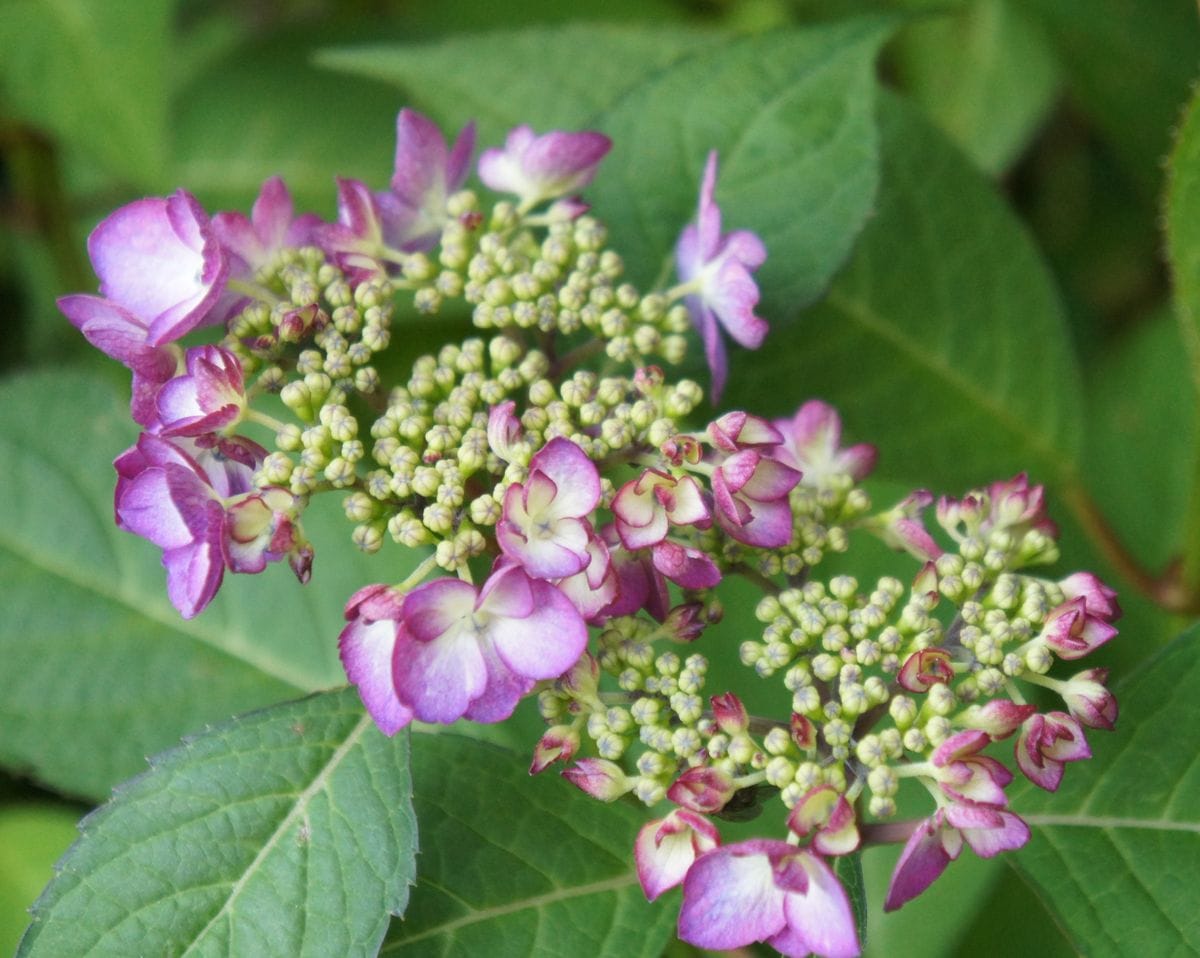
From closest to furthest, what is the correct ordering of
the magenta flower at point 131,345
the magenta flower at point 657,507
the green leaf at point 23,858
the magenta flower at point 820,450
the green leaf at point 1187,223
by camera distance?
the magenta flower at point 657,507 < the magenta flower at point 131,345 < the magenta flower at point 820,450 < the green leaf at point 1187,223 < the green leaf at point 23,858

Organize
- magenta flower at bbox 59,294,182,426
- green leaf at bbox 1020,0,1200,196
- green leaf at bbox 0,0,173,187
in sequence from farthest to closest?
1. green leaf at bbox 1020,0,1200,196
2. green leaf at bbox 0,0,173,187
3. magenta flower at bbox 59,294,182,426

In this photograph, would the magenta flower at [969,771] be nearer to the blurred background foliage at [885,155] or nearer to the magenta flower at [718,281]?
the magenta flower at [718,281]

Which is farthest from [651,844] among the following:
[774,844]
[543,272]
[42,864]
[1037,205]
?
[1037,205]

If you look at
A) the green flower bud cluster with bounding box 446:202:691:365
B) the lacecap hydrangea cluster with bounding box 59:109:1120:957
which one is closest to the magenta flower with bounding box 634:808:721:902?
the lacecap hydrangea cluster with bounding box 59:109:1120:957

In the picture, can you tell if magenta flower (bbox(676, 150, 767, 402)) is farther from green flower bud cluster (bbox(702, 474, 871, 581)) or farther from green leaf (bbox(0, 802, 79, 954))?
green leaf (bbox(0, 802, 79, 954))

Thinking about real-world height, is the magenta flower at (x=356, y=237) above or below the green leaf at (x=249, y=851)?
above

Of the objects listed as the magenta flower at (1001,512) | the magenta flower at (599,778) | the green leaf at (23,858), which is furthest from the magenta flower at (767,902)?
the green leaf at (23,858)

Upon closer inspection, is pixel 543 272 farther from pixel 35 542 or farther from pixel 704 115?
pixel 35 542
